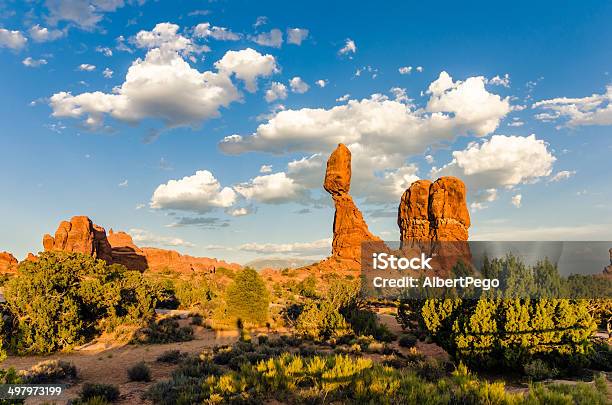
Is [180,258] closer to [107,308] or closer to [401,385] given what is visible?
[107,308]

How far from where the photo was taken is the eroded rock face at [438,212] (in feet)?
190

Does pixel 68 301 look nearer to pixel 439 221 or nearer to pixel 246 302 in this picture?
pixel 246 302

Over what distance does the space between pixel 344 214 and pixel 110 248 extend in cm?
4613

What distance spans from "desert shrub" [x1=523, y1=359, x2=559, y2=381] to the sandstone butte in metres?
47.8

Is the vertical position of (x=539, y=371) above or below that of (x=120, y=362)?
above

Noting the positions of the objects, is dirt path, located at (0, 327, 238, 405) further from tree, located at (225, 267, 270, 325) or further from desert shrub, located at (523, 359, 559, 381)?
desert shrub, located at (523, 359, 559, 381)

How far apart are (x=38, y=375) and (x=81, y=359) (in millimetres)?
4799

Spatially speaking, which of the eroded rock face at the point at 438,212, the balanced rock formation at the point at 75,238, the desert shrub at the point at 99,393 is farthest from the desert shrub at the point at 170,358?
the balanced rock formation at the point at 75,238

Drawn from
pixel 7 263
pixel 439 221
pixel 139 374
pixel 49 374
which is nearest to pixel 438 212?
pixel 439 221

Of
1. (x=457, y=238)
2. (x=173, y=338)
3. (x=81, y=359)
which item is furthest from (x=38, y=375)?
(x=457, y=238)

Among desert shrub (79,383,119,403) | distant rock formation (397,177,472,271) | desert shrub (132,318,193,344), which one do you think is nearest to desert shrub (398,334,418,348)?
desert shrub (132,318,193,344)

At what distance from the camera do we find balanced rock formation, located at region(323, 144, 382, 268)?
219 feet

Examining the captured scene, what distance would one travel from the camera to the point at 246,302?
2589cm

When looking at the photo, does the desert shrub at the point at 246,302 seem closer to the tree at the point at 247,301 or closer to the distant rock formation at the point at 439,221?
the tree at the point at 247,301
